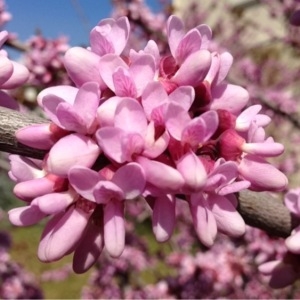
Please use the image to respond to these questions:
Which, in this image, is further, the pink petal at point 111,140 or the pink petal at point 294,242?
the pink petal at point 294,242

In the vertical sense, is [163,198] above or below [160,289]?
above

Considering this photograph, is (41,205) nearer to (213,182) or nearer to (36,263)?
(213,182)

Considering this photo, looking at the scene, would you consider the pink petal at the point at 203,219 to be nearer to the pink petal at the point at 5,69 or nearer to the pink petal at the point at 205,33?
the pink petal at the point at 205,33

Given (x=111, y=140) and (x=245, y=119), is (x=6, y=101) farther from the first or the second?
(x=245, y=119)

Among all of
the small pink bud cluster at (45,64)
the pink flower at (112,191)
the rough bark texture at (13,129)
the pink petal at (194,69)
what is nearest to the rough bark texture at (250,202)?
the rough bark texture at (13,129)

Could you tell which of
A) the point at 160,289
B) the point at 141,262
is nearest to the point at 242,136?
the point at 160,289

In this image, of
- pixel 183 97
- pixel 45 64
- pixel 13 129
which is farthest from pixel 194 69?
pixel 45 64
